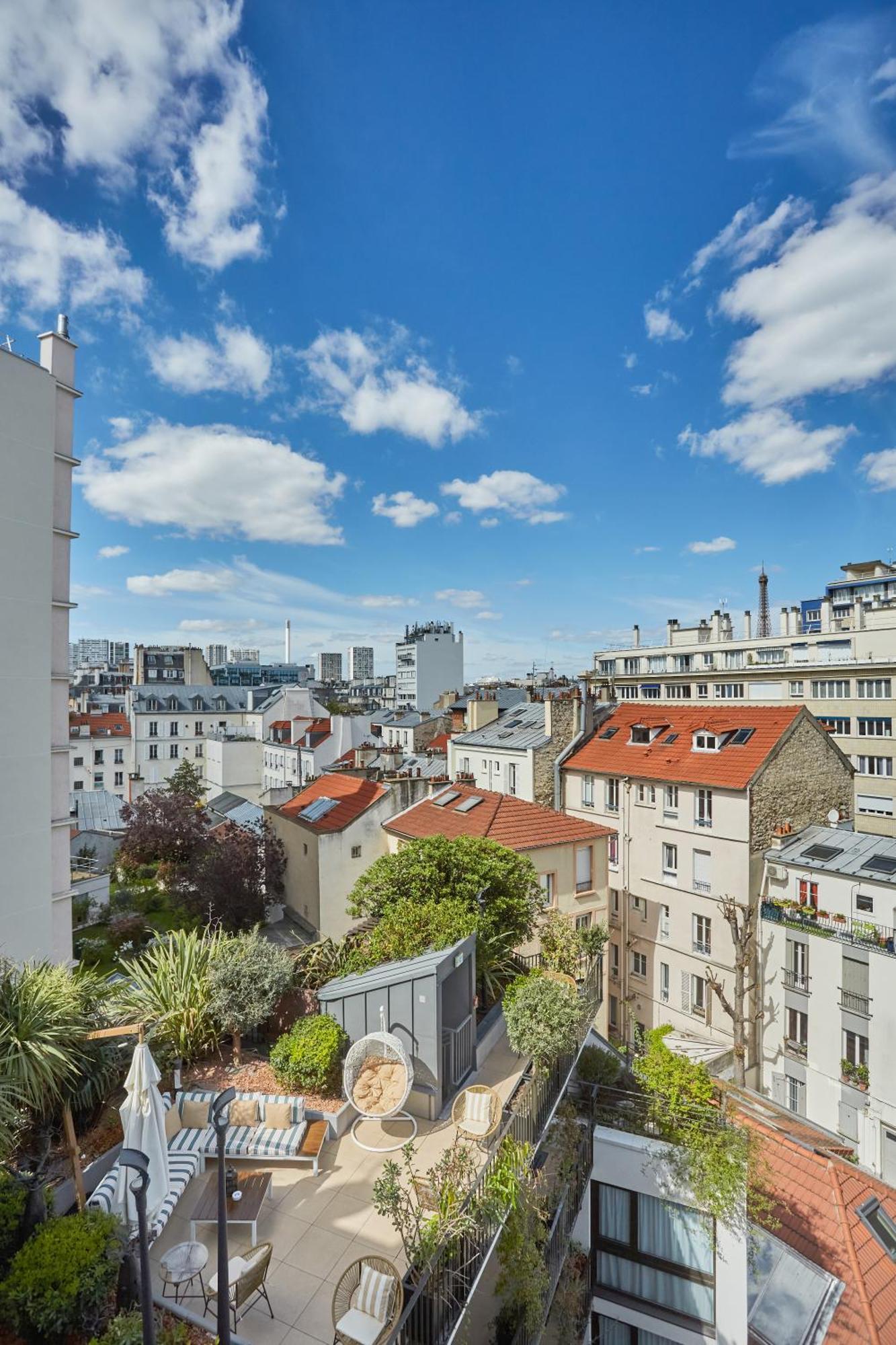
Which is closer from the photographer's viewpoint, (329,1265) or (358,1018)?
(329,1265)

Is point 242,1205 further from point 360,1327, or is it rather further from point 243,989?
point 243,989

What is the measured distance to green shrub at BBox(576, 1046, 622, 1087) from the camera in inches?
422

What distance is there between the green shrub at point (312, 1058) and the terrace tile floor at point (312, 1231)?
0.77 m

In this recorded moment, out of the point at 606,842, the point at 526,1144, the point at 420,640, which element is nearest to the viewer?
the point at 526,1144

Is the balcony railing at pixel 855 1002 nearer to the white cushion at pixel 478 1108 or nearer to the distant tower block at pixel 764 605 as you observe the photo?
the white cushion at pixel 478 1108

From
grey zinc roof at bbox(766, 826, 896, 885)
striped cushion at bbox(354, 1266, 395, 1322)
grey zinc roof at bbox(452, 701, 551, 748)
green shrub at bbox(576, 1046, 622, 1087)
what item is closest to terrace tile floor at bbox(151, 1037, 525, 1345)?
striped cushion at bbox(354, 1266, 395, 1322)

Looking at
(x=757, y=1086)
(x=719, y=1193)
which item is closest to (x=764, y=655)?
(x=757, y=1086)

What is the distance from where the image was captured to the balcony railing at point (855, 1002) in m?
18.0

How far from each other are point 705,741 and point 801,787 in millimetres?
3493

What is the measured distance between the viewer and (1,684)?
13.9 metres

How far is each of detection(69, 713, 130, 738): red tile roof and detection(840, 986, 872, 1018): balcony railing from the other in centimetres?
5070

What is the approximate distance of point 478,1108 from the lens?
8469mm

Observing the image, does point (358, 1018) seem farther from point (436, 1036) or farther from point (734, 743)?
point (734, 743)

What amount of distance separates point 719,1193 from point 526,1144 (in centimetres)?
321
